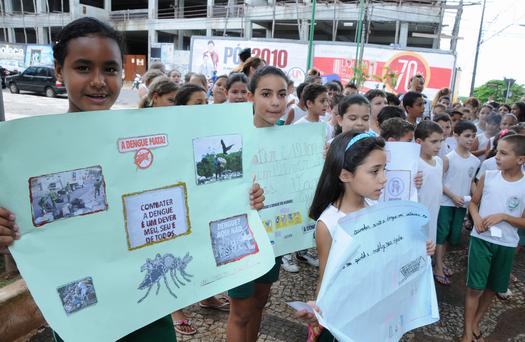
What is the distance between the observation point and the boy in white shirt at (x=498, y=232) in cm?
283

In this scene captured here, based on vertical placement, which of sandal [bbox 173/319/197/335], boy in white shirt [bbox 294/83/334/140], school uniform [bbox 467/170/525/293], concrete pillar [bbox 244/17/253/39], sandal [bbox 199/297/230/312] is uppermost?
concrete pillar [bbox 244/17/253/39]

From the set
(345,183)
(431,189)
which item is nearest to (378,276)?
(345,183)

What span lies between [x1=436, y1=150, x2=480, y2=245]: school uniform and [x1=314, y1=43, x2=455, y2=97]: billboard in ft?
34.0

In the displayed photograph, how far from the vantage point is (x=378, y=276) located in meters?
1.52

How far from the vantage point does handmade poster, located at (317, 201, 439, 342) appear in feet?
4.56

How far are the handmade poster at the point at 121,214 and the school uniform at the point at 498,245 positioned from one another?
2.06 metres

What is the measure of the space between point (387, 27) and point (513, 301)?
29935 mm

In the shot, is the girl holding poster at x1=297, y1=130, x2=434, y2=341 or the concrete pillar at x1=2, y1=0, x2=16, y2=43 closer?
the girl holding poster at x1=297, y1=130, x2=434, y2=341

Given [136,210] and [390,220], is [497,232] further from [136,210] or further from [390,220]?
[136,210]

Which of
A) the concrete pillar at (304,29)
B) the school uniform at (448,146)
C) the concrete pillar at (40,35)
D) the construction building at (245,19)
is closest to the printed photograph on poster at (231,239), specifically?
the school uniform at (448,146)

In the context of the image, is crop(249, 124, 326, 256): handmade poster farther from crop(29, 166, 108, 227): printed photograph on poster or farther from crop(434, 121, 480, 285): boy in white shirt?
crop(434, 121, 480, 285): boy in white shirt

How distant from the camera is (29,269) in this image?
1.12 meters

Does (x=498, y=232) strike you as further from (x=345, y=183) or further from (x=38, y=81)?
(x=38, y=81)

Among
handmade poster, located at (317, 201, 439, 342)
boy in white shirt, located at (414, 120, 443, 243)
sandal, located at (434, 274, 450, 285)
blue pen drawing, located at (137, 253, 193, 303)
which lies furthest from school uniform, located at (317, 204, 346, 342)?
sandal, located at (434, 274, 450, 285)
